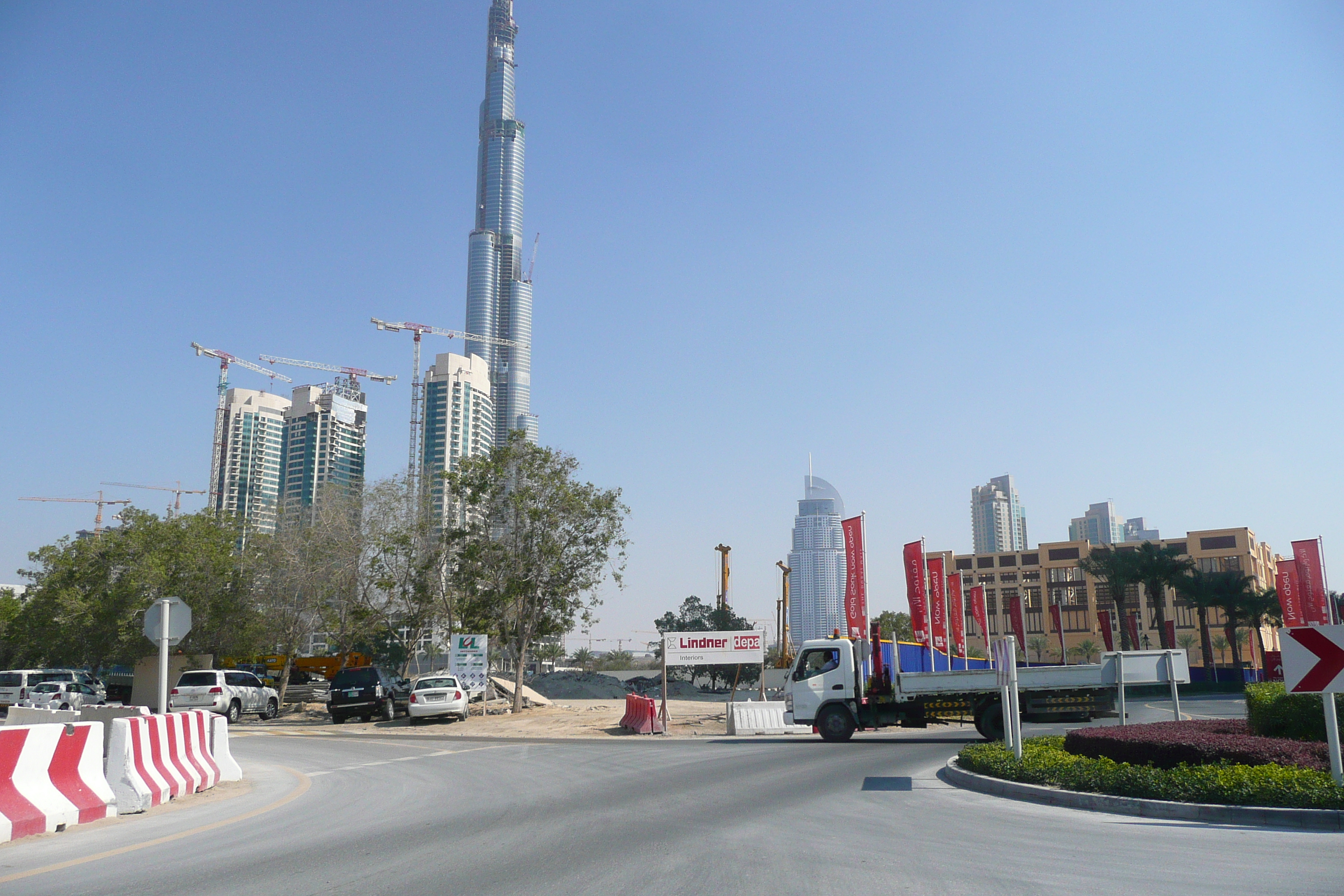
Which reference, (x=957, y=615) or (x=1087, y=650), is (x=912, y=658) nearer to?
(x=957, y=615)

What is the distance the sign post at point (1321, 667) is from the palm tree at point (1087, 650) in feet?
270

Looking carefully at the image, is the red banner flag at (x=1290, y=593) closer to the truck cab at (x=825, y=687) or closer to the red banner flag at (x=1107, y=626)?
the red banner flag at (x=1107, y=626)

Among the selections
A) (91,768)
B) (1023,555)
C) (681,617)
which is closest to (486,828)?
(91,768)

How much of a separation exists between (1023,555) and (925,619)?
8911 centimetres

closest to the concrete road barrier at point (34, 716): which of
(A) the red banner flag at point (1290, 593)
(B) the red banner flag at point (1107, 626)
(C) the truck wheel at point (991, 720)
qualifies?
(C) the truck wheel at point (991, 720)

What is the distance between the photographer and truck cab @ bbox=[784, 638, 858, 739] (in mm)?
21641

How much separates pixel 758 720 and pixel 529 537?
12.6 m

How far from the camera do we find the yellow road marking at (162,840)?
7405mm

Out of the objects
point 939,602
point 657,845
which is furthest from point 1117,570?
point 657,845

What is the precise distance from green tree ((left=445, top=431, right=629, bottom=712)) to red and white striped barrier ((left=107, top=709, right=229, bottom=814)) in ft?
67.9

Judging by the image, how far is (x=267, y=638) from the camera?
151 feet

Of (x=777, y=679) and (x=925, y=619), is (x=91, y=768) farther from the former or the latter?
(x=777, y=679)

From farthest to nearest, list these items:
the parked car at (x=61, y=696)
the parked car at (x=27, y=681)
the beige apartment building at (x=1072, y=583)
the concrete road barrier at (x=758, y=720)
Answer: the beige apartment building at (x=1072, y=583) < the parked car at (x=27, y=681) < the parked car at (x=61, y=696) < the concrete road barrier at (x=758, y=720)

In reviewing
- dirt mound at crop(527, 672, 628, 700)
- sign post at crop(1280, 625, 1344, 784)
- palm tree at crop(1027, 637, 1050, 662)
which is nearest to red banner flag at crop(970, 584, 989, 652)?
palm tree at crop(1027, 637, 1050, 662)
